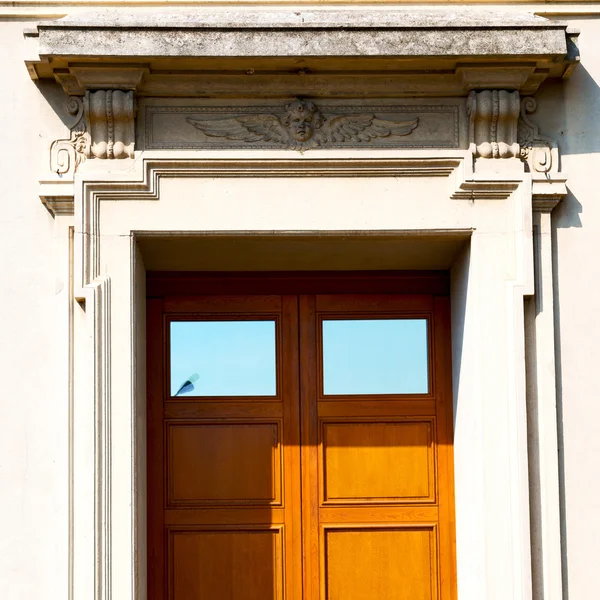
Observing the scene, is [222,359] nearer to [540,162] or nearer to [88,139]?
[88,139]

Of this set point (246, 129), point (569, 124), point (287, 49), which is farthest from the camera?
point (569, 124)

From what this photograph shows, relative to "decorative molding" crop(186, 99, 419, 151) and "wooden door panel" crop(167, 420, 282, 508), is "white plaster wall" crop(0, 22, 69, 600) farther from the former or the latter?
"decorative molding" crop(186, 99, 419, 151)

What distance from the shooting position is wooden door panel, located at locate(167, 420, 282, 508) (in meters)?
6.45

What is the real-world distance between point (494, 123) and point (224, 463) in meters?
2.48

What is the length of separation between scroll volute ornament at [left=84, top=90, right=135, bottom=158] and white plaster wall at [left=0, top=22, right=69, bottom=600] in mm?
250

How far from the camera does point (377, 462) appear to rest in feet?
21.4

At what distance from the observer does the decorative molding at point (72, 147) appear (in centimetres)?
600

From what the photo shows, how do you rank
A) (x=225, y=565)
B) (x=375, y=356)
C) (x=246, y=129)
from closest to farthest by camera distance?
(x=246, y=129) < (x=225, y=565) < (x=375, y=356)

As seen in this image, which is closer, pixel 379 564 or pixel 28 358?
pixel 28 358

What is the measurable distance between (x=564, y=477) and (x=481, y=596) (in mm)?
777

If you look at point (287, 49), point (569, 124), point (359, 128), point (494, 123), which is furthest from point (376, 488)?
point (287, 49)

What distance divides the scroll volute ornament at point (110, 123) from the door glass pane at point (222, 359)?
1.19m

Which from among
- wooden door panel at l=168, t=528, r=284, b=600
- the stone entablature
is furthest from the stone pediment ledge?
wooden door panel at l=168, t=528, r=284, b=600

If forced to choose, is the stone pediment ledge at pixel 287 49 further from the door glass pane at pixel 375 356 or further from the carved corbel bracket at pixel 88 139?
the door glass pane at pixel 375 356
